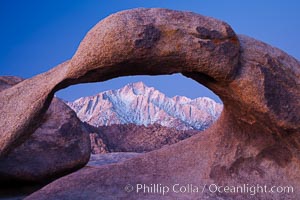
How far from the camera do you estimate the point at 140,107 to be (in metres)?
52.3

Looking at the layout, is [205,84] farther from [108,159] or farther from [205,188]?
[108,159]

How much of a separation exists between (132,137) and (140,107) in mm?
30770

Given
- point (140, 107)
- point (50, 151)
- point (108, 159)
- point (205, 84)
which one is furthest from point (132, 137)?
point (140, 107)

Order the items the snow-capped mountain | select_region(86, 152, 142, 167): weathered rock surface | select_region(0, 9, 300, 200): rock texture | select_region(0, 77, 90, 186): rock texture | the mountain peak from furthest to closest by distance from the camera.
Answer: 1. the mountain peak
2. the snow-capped mountain
3. select_region(86, 152, 142, 167): weathered rock surface
4. select_region(0, 77, 90, 186): rock texture
5. select_region(0, 9, 300, 200): rock texture

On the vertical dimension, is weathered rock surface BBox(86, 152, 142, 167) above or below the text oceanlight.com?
above

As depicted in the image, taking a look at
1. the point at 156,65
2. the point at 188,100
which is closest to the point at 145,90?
the point at 188,100

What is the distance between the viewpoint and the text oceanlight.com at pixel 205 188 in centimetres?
535

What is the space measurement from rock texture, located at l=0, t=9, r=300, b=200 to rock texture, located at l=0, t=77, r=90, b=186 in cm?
154

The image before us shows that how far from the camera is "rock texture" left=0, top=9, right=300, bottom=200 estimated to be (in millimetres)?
4258

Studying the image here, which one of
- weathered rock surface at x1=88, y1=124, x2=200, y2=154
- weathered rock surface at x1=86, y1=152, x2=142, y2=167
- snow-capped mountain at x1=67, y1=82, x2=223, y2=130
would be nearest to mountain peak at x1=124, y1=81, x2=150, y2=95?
snow-capped mountain at x1=67, y1=82, x2=223, y2=130

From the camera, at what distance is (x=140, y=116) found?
49594 mm

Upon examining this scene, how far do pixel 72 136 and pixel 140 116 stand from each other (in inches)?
1635

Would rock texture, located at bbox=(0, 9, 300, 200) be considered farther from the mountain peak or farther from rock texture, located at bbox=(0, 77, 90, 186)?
the mountain peak

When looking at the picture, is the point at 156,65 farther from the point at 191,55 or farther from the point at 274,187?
the point at 274,187
